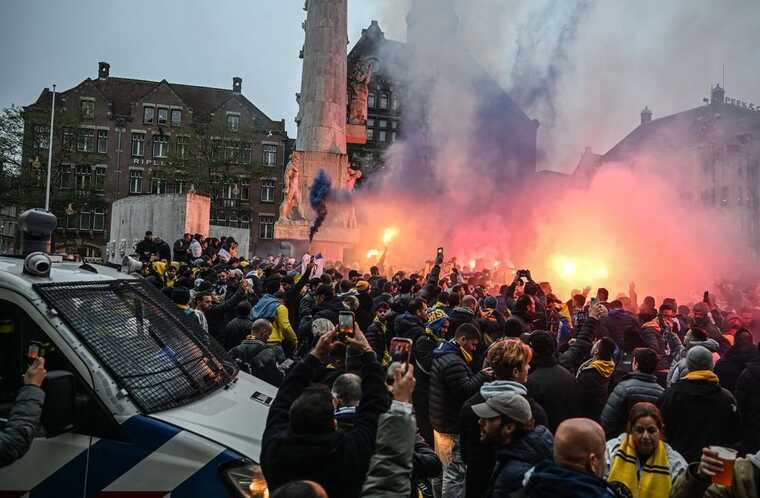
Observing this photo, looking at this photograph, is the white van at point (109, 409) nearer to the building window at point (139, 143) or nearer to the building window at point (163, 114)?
the building window at point (139, 143)

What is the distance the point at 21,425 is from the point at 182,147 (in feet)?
139

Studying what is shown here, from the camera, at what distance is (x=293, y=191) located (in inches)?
891

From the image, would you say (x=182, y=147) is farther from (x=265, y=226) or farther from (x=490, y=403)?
(x=490, y=403)

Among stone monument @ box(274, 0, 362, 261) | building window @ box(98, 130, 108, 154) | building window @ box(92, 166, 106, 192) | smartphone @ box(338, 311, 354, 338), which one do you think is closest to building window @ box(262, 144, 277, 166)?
building window @ box(98, 130, 108, 154)

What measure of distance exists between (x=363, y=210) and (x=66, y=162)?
23.8 metres

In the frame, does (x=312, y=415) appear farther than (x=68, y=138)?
No

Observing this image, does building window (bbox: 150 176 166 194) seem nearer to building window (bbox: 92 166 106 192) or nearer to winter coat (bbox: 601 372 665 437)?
building window (bbox: 92 166 106 192)

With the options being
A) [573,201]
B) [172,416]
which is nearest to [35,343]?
[172,416]

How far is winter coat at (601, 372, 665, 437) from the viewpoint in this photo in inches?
173

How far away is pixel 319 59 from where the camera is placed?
915 inches

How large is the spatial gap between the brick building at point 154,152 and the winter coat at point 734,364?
36.0 meters

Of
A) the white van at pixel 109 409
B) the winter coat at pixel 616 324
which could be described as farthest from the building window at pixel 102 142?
the white van at pixel 109 409

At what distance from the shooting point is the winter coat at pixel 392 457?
2662 millimetres

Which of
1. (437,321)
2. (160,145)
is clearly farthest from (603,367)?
(160,145)
